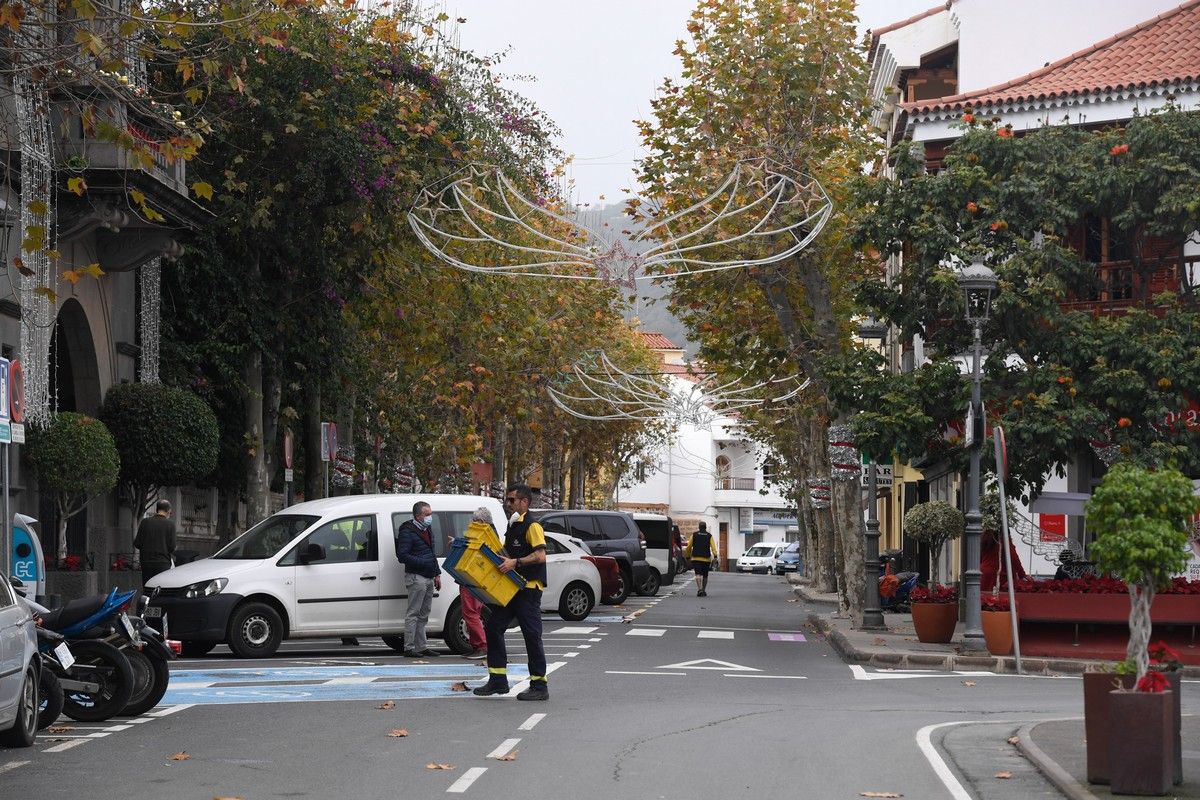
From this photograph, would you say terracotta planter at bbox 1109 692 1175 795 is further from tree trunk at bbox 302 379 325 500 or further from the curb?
tree trunk at bbox 302 379 325 500

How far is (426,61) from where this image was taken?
32281 millimetres

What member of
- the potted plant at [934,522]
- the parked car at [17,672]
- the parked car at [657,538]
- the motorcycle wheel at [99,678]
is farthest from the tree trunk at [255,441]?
the parked car at [657,538]

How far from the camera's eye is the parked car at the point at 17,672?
39.2 ft

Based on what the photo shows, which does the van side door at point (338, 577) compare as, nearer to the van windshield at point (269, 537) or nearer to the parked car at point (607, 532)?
the van windshield at point (269, 537)

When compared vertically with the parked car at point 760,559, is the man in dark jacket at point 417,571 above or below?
above

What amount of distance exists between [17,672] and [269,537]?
34.0 feet

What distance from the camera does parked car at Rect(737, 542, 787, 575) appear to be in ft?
352

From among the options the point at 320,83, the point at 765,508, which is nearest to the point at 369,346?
the point at 320,83

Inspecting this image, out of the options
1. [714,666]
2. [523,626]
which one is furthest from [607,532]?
[523,626]

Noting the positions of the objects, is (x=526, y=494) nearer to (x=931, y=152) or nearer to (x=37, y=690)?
(x=37, y=690)

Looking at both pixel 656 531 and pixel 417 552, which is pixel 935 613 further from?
pixel 656 531

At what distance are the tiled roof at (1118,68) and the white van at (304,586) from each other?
640 inches

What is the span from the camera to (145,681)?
47.7ft

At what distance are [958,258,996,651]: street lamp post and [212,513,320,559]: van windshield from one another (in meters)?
8.57
